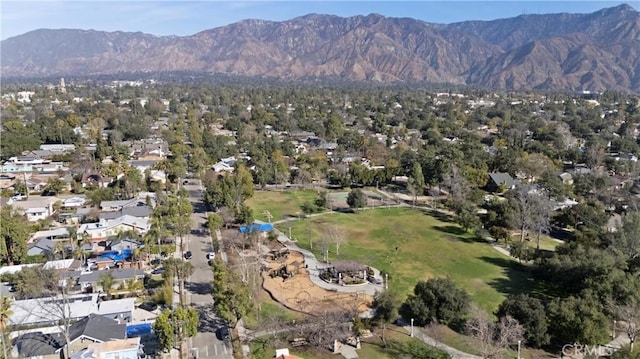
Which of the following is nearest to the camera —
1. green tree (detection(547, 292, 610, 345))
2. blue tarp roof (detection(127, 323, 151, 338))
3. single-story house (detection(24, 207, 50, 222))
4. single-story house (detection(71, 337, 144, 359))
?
single-story house (detection(71, 337, 144, 359))

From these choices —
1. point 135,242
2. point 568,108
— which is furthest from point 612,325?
point 568,108

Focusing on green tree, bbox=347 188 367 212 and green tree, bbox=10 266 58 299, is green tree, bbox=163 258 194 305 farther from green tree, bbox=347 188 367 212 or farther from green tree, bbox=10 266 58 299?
green tree, bbox=347 188 367 212

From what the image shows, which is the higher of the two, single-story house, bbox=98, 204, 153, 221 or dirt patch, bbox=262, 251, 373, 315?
single-story house, bbox=98, 204, 153, 221

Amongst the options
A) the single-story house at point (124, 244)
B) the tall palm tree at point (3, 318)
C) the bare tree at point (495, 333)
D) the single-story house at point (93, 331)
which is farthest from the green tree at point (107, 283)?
the bare tree at point (495, 333)

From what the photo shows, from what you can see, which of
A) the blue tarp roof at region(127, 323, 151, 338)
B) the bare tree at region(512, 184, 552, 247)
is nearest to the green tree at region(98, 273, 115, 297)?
the blue tarp roof at region(127, 323, 151, 338)

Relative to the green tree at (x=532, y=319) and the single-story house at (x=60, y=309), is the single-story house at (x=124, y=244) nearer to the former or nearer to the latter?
the single-story house at (x=60, y=309)

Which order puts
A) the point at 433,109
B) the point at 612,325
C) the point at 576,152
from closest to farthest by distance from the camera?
the point at 612,325
the point at 576,152
the point at 433,109

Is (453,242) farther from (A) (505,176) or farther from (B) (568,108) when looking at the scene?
(B) (568,108)
